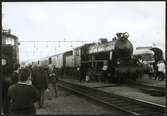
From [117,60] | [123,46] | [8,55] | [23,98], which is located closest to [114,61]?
[117,60]

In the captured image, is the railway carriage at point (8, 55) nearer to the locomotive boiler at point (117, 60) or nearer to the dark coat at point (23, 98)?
the dark coat at point (23, 98)

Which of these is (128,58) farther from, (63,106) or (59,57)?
(59,57)

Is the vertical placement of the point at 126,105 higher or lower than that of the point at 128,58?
lower

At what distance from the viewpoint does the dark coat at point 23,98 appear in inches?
202

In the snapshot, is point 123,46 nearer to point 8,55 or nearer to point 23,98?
point 8,55

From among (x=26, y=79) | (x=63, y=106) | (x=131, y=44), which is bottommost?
(x=63, y=106)

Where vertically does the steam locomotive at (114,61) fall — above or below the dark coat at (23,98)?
above

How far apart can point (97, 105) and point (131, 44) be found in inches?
→ 387

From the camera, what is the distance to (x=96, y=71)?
23047 mm

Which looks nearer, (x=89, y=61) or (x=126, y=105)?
(x=126, y=105)

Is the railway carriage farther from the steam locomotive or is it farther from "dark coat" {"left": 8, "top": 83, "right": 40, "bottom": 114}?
the steam locomotive

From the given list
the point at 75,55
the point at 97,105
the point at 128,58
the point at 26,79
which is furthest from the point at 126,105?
the point at 75,55

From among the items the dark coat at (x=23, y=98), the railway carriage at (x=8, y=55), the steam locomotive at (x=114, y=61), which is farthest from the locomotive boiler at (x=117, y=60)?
the dark coat at (x=23, y=98)

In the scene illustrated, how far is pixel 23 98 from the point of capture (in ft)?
16.8
